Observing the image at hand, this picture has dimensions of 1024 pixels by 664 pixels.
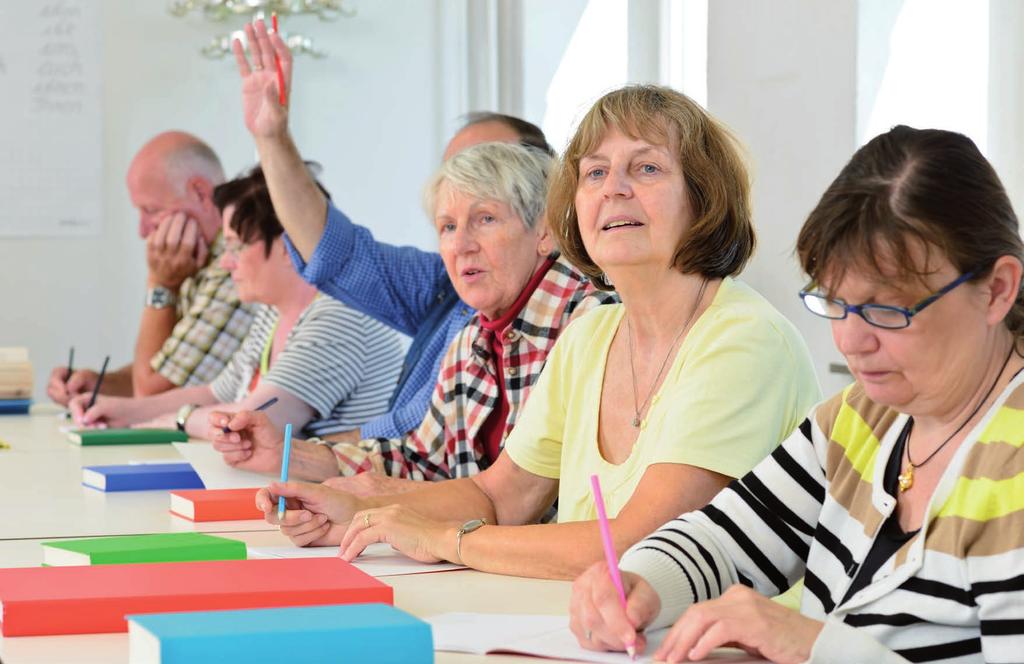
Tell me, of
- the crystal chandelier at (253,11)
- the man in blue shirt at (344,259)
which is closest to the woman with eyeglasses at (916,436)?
the man in blue shirt at (344,259)

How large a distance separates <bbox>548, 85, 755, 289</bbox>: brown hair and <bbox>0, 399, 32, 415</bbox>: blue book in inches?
104

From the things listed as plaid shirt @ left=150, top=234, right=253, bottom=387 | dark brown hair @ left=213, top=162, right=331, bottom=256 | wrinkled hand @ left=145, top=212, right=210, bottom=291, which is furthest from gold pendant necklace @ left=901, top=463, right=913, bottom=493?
wrinkled hand @ left=145, top=212, right=210, bottom=291

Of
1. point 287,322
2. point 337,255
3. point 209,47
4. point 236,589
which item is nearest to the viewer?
point 236,589

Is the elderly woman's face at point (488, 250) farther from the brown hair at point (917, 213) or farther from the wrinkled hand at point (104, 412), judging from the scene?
the wrinkled hand at point (104, 412)

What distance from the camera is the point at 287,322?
3342mm

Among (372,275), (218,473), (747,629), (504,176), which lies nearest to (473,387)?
(504,176)

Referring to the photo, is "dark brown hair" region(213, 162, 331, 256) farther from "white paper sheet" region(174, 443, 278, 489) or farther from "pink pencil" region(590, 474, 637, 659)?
"pink pencil" region(590, 474, 637, 659)

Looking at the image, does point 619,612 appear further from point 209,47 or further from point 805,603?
point 209,47

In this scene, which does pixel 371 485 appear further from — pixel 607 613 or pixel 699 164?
pixel 607 613

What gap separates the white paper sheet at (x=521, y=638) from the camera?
3.89 ft

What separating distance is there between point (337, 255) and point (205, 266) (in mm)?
1456

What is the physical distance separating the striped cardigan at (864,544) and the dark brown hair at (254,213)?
204 cm

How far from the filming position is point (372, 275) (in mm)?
3049

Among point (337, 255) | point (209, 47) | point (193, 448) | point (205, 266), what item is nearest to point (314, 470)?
point (193, 448)
